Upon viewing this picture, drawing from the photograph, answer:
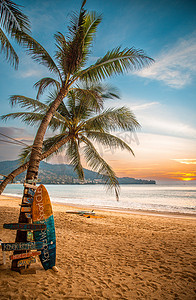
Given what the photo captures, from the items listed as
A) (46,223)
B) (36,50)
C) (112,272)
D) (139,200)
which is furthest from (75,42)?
(139,200)

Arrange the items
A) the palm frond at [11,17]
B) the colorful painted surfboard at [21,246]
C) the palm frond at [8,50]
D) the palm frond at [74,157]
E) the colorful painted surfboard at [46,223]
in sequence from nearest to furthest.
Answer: the colorful painted surfboard at [21,246], the colorful painted surfboard at [46,223], the palm frond at [11,17], the palm frond at [8,50], the palm frond at [74,157]

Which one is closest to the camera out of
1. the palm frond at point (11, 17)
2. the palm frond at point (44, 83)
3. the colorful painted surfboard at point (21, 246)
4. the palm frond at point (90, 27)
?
the colorful painted surfboard at point (21, 246)

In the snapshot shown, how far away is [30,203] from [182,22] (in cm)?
876

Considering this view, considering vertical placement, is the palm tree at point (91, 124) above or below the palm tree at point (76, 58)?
below

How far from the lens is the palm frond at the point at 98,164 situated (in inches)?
256

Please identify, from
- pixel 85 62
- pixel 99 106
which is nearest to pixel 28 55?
pixel 85 62

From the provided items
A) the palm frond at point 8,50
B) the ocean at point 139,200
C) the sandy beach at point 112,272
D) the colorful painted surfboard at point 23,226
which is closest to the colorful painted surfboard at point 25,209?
the colorful painted surfboard at point 23,226

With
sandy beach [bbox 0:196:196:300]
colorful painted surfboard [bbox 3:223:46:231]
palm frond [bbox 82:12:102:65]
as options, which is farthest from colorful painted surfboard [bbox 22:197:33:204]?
palm frond [bbox 82:12:102:65]

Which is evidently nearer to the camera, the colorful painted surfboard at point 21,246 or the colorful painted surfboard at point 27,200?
the colorful painted surfboard at point 21,246

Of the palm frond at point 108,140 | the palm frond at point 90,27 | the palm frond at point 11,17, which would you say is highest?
the palm frond at point 90,27

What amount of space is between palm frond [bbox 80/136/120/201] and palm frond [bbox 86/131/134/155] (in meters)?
0.30

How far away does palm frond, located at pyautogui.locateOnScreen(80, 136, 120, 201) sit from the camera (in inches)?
256

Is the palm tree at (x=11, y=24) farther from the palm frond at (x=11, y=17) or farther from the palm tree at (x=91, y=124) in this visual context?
the palm tree at (x=91, y=124)

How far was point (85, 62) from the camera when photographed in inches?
222
